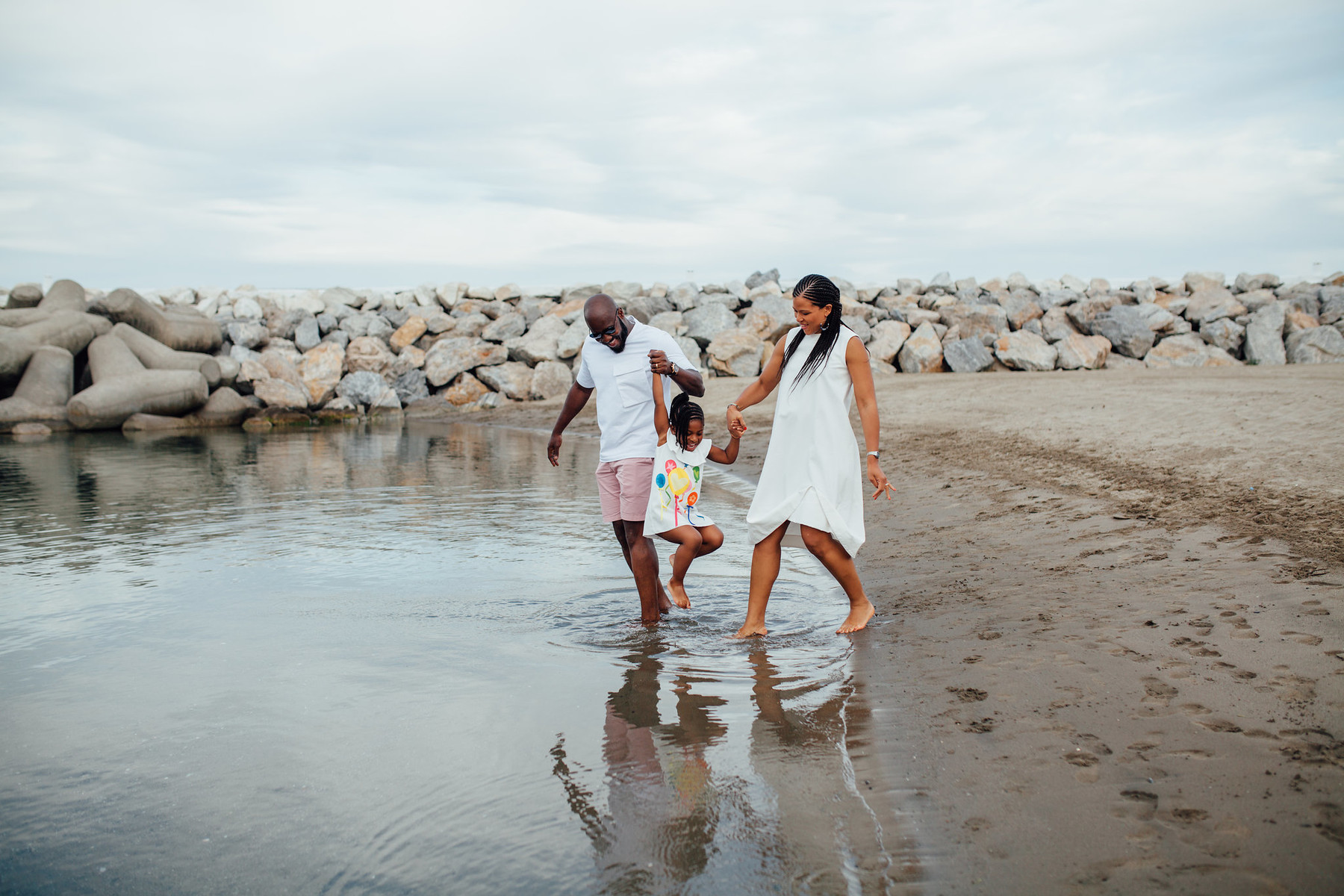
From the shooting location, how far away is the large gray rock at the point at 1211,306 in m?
22.7

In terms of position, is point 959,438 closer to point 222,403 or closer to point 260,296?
point 222,403

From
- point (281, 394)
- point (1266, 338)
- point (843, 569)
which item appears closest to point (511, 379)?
point (281, 394)

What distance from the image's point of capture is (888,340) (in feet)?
72.6

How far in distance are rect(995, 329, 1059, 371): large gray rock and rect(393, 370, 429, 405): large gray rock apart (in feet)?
50.0

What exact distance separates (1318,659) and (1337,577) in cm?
112

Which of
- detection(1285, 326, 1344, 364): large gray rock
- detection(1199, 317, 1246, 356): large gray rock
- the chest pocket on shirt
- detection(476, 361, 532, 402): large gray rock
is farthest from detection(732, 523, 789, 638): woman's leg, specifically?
detection(1199, 317, 1246, 356): large gray rock

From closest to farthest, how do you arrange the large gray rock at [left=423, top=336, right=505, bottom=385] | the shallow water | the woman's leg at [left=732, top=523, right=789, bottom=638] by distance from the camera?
the shallow water
the woman's leg at [left=732, top=523, right=789, bottom=638]
the large gray rock at [left=423, top=336, right=505, bottom=385]

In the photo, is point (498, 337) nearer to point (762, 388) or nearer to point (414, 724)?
point (762, 388)

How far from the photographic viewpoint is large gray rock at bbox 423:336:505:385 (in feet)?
Answer: 82.3

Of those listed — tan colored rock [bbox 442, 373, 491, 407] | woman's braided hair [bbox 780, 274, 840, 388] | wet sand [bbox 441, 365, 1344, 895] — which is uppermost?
woman's braided hair [bbox 780, 274, 840, 388]

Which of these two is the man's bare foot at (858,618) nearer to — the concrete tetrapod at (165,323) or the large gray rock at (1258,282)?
the concrete tetrapod at (165,323)

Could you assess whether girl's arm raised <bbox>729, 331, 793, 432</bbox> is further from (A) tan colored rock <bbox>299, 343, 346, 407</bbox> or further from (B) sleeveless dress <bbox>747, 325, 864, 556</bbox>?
(A) tan colored rock <bbox>299, 343, 346, 407</bbox>

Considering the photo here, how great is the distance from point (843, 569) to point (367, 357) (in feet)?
77.3

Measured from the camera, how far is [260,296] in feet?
103
